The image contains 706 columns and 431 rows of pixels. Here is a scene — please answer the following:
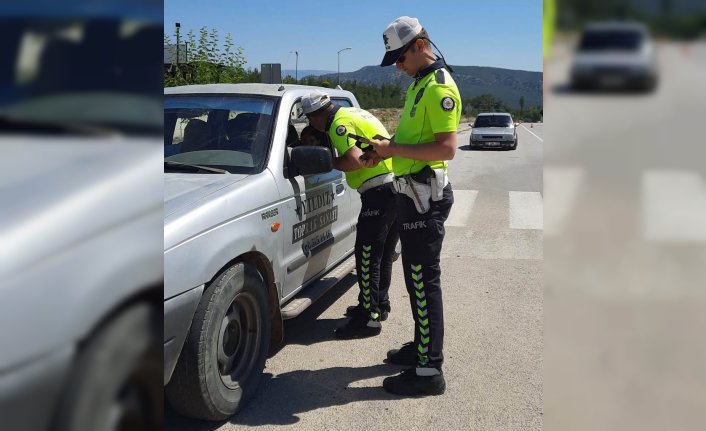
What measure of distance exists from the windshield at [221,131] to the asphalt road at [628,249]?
121 inches

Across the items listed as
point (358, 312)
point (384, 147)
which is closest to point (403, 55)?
point (384, 147)

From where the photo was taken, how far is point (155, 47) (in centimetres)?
92

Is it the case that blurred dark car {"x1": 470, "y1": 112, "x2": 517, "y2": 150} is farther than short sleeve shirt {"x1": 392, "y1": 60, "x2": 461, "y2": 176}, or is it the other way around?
blurred dark car {"x1": 470, "y1": 112, "x2": 517, "y2": 150}

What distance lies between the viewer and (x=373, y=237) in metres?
4.43

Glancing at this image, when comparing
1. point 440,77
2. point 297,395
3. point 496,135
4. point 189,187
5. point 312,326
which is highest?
point 496,135

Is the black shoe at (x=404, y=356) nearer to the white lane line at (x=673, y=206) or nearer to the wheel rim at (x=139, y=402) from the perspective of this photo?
the wheel rim at (x=139, y=402)

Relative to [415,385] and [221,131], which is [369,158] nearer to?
[221,131]

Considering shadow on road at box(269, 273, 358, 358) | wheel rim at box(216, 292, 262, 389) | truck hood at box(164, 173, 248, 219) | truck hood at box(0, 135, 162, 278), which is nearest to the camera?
truck hood at box(0, 135, 162, 278)

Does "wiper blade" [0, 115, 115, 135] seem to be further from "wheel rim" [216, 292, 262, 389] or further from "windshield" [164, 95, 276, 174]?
"windshield" [164, 95, 276, 174]

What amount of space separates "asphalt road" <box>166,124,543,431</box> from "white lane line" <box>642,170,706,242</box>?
113 centimetres

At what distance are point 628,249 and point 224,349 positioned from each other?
2.83 meters

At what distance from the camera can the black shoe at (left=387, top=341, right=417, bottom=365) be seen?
4.00 meters

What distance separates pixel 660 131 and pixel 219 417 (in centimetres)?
289

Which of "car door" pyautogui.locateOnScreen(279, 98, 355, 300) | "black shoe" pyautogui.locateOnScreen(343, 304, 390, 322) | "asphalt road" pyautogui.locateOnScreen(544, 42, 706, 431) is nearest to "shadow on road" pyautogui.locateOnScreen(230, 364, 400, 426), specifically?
"car door" pyautogui.locateOnScreen(279, 98, 355, 300)
